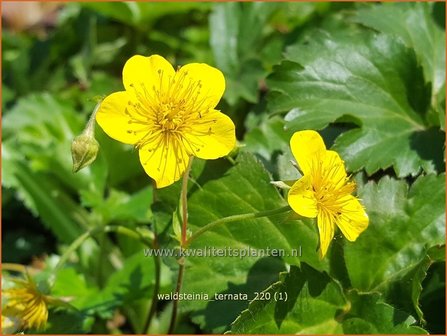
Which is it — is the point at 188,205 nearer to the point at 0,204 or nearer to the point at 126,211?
the point at 126,211

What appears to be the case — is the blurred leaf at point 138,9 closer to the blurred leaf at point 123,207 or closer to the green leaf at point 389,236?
the blurred leaf at point 123,207

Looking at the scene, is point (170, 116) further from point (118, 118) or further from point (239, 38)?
point (239, 38)

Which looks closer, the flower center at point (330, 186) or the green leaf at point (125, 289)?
the flower center at point (330, 186)

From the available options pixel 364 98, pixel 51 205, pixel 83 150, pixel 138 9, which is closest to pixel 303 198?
pixel 83 150

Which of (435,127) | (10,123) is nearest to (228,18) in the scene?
(10,123)

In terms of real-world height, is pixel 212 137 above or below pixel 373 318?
above

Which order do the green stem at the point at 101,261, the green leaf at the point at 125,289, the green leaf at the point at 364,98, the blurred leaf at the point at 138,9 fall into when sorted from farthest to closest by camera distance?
the blurred leaf at the point at 138,9
the green stem at the point at 101,261
the green leaf at the point at 125,289
the green leaf at the point at 364,98

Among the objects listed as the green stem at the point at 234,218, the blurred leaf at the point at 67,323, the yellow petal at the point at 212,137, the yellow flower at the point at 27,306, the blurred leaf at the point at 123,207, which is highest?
the yellow petal at the point at 212,137

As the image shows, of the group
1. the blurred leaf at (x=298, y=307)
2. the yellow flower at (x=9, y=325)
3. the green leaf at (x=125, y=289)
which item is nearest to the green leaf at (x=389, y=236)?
the blurred leaf at (x=298, y=307)
